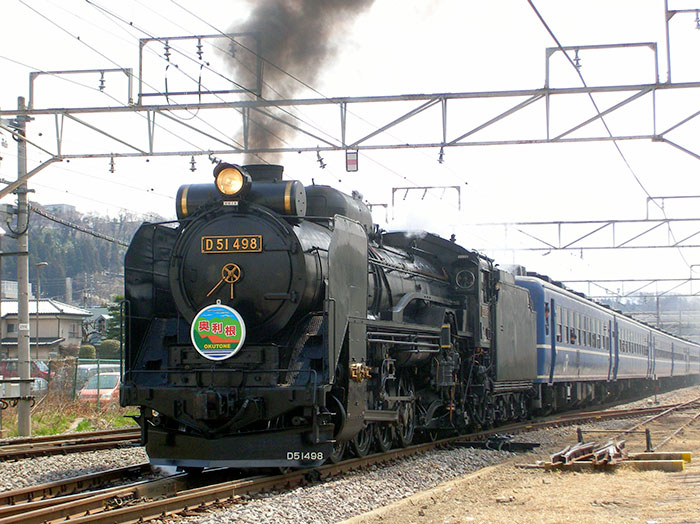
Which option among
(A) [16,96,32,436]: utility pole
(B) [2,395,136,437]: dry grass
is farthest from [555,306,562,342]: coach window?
(A) [16,96,32,436]: utility pole

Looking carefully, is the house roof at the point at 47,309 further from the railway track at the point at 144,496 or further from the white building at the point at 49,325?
the railway track at the point at 144,496

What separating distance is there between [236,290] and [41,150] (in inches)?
277

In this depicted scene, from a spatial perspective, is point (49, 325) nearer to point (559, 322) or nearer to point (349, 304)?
point (559, 322)

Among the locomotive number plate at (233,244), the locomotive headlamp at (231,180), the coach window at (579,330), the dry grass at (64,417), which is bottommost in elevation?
the dry grass at (64,417)

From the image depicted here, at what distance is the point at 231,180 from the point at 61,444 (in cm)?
573

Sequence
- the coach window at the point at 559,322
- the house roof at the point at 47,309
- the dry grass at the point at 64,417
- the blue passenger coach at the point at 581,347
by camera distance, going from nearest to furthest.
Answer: the dry grass at the point at 64,417 → the blue passenger coach at the point at 581,347 → the coach window at the point at 559,322 → the house roof at the point at 47,309

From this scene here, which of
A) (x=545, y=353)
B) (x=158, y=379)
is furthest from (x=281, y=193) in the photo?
(x=545, y=353)

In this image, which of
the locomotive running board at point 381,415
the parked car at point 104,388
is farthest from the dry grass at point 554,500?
the parked car at point 104,388

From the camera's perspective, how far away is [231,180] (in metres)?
9.55

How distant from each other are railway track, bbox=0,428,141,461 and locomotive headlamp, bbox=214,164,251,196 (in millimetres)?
4815

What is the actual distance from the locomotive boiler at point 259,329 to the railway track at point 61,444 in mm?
2765

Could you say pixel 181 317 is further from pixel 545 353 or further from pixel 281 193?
pixel 545 353

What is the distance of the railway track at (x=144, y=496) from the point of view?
681cm

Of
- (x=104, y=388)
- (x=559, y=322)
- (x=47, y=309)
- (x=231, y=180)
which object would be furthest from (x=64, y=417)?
(x=47, y=309)
